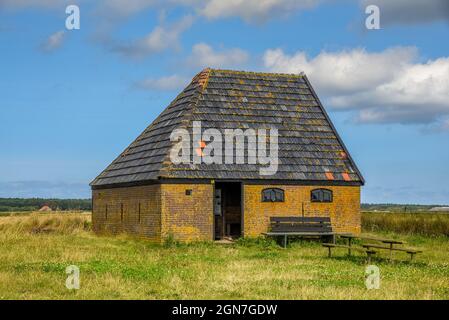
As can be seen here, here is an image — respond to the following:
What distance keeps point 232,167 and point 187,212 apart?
249 cm

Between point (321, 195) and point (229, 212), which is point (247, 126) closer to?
point (229, 212)

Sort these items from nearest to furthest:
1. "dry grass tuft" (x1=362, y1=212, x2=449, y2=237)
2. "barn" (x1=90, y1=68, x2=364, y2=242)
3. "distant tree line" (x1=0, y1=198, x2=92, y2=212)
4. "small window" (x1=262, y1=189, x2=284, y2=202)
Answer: "barn" (x1=90, y1=68, x2=364, y2=242) < "small window" (x1=262, y1=189, x2=284, y2=202) < "dry grass tuft" (x1=362, y1=212, x2=449, y2=237) < "distant tree line" (x1=0, y1=198, x2=92, y2=212)

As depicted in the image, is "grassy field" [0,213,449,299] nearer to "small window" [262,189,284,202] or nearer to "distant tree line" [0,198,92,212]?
"small window" [262,189,284,202]

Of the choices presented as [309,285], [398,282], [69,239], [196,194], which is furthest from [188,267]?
[69,239]

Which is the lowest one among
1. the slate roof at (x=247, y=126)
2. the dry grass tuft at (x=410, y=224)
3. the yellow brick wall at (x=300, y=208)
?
the dry grass tuft at (x=410, y=224)

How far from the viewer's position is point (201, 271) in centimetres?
1706

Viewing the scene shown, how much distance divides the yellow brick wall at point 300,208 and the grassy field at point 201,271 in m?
1.20

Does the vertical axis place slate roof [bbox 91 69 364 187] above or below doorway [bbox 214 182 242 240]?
above

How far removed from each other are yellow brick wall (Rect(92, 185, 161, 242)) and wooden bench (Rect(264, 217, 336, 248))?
13.6 ft

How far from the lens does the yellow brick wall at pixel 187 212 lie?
24.9m

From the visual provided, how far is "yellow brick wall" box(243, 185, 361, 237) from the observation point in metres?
26.4

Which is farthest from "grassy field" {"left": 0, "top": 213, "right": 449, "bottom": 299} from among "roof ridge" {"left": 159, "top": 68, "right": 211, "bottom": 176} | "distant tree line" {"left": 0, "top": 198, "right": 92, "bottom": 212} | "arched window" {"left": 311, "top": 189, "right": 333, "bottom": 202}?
"distant tree line" {"left": 0, "top": 198, "right": 92, "bottom": 212}

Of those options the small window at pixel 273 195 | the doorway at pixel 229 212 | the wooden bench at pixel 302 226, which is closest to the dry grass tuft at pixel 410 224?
the wooden bench at pixel 302 226

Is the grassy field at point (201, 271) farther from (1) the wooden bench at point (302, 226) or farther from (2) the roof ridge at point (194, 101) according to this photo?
(2) the roof ridge at point (194, 101)
